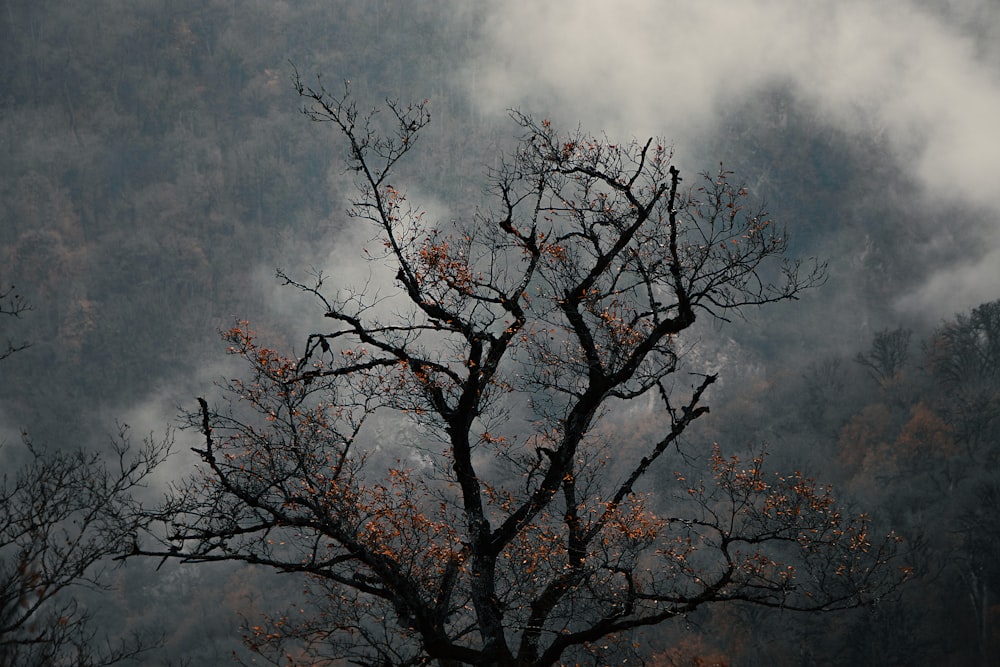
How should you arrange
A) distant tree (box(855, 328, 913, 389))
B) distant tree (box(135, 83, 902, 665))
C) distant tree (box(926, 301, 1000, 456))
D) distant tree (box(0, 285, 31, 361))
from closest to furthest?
distant tree (box(0, 285, 31, 361))
distant tree (box(135, 83, 902, 665))
distant tree (box(926, 301, 1000, 456))
distant tree (box(855, 328, 913, 389))

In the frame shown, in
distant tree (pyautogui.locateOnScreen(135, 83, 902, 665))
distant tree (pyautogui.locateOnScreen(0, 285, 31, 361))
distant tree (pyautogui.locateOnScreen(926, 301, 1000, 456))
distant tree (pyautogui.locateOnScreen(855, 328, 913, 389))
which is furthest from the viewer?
distant tree (pyautogui.locateOnScreen(855, 328, 913, 389))

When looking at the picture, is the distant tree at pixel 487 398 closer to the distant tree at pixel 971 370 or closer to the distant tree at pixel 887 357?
the distant tree at pixel 971 370

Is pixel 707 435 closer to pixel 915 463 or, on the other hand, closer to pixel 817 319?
pixel 915 463

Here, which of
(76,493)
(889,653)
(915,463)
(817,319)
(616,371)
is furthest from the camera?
(817,319)

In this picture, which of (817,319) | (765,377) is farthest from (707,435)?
(817,319)

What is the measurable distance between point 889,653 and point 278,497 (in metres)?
48.2

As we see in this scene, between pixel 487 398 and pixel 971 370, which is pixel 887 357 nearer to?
pixel 971 370

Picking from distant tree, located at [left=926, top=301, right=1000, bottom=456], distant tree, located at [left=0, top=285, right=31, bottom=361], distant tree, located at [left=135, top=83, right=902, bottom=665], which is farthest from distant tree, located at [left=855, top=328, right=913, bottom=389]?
distant tree, located at [left=0, top=285, right=31, bottom=361]

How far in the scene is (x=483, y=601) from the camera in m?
10.2

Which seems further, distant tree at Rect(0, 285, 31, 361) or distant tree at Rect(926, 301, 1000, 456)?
distant tree at Rect(926, 301, 1000, 456)

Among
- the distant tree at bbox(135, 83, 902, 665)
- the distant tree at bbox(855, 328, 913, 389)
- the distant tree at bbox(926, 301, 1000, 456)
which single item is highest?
the distant tree at bbox(855, 328, 913, 389)

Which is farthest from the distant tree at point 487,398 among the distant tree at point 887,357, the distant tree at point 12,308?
the distant tree at point 887,357

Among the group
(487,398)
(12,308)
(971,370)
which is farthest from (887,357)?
(12,308)

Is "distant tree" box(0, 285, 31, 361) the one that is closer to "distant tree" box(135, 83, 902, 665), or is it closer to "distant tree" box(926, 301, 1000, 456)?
"distant tree" box(135, 83, 902, 665)
